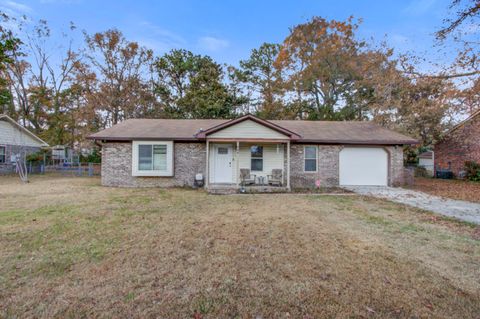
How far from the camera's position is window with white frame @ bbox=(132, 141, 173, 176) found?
1120 centimetres

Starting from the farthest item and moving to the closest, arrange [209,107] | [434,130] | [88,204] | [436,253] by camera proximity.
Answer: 1. [209,107]
2. [434,130]
3. [88,204]
4. [436,253]

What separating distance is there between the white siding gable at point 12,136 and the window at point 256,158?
19.2 m

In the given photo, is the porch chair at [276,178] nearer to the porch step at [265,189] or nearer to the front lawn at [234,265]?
the porch step at [265,189]

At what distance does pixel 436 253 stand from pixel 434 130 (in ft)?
63.1

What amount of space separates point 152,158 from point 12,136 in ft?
49.6

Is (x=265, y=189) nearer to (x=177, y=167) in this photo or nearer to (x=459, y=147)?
(x=177, y=167)

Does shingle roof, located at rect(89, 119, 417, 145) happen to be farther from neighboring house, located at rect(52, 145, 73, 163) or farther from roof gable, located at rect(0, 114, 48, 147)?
neighboring house, located at rect(52, 145, 73, 163)

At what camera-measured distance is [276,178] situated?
454 inches

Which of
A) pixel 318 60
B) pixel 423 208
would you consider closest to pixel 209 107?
pixel 318 60

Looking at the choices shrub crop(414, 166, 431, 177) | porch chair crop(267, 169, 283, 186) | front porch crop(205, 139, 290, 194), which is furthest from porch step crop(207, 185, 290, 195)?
shrub crop(414, 166, 431, 177)

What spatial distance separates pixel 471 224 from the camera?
18.3 feet

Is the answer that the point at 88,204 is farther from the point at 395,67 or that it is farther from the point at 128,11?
the point at 395,67

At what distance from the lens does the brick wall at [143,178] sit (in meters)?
11.4

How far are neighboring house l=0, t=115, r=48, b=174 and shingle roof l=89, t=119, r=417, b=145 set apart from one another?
10987 mm
